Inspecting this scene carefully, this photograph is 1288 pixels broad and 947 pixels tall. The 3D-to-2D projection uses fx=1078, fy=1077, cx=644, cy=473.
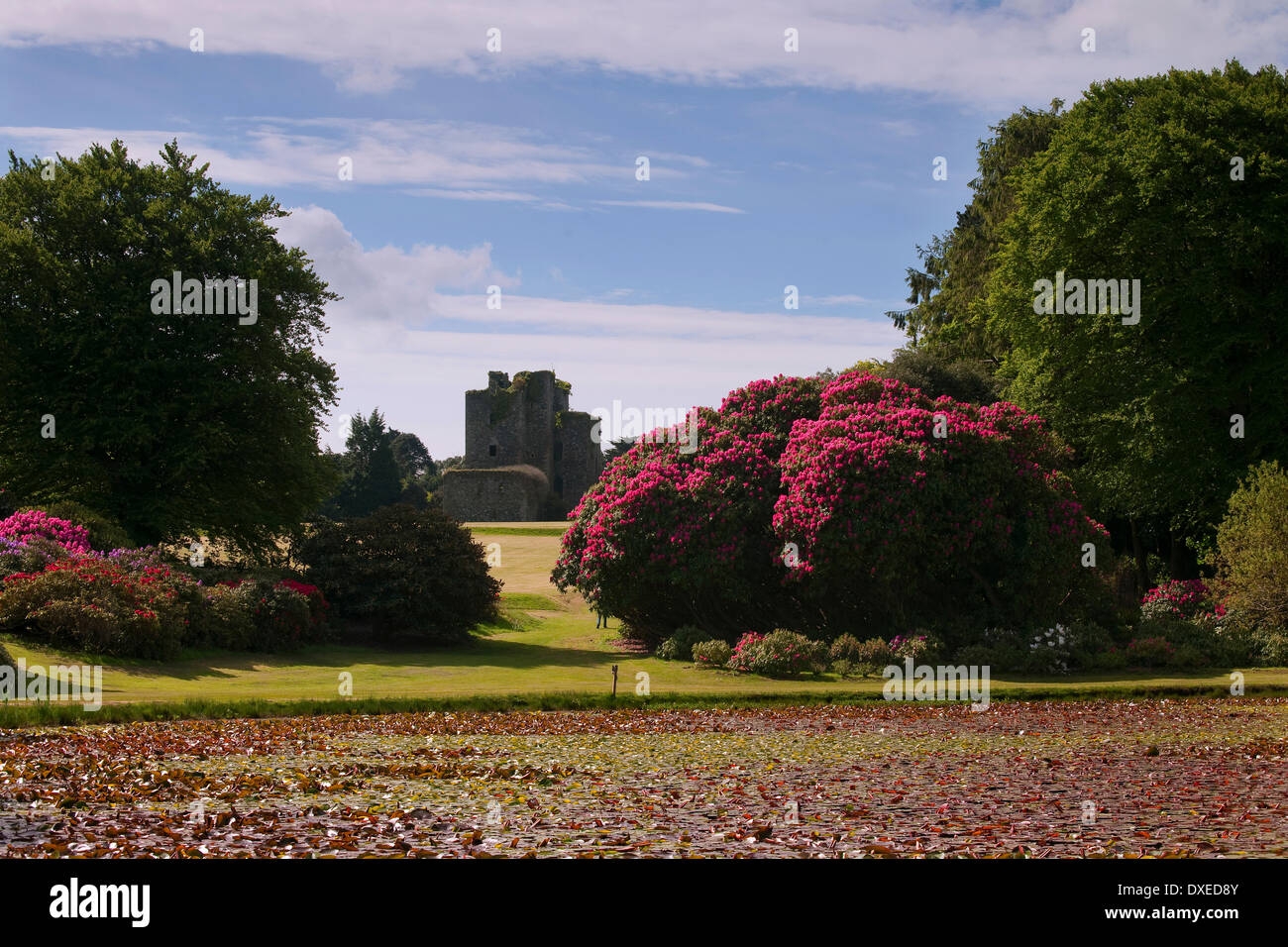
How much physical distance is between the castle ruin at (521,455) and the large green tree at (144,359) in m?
38.9

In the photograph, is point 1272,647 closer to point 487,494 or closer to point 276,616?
point 276,616

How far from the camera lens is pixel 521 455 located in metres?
77.8

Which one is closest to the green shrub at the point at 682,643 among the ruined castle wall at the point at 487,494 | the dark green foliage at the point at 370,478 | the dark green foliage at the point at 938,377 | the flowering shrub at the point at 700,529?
the flowering shrub at the point at 700,529

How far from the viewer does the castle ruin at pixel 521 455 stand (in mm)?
71250

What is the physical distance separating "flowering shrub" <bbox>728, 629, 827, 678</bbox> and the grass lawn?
408 mm

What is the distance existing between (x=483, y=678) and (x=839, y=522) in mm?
8496

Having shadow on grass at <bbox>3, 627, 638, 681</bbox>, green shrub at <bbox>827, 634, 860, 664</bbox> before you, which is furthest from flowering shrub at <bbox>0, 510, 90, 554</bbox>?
green shrub at <bbox>827, 634, 860, 664</bbox>

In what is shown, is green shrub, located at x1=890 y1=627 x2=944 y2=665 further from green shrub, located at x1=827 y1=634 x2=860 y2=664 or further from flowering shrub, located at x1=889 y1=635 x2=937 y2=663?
green shrub, located at x1=827 y1=634 x2=860 y2=664

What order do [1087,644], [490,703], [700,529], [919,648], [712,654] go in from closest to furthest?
1. [490,703]
2. [919,648]
3. [1087,644]
4. [712,654]
5. [700,529]

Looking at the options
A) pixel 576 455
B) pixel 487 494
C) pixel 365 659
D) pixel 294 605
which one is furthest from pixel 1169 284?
pixel 576 455

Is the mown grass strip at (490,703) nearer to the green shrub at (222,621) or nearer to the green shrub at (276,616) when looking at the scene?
the green shrub at (222,621)

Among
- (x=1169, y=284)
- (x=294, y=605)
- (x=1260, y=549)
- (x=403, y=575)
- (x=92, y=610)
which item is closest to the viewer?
(x=92, y=610)
